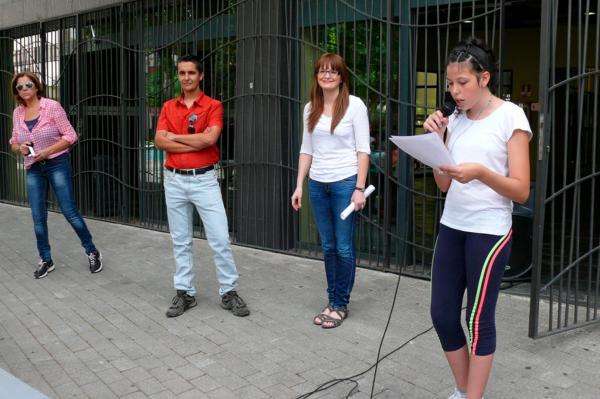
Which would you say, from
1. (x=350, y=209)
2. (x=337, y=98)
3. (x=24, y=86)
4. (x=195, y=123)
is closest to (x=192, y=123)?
(x=195, y=123)

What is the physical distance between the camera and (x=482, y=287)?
2.95 m

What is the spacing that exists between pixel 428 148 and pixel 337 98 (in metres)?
1.95

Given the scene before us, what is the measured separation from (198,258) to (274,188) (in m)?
1.14

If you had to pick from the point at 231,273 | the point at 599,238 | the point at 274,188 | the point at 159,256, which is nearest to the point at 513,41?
the point at 599,238

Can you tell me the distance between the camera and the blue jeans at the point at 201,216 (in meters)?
4.92

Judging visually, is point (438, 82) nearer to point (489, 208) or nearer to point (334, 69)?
point (334, 69)

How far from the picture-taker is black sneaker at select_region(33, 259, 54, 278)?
6.24 metres

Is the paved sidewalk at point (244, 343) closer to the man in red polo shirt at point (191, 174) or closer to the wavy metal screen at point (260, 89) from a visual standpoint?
the man in red polo shirt at point (191, 174)

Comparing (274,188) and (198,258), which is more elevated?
(274,188)

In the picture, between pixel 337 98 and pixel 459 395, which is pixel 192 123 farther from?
pixel 459 395

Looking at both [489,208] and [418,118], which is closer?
[489,208]

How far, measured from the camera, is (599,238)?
342 inches

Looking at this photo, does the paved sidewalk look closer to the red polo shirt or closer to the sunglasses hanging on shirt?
the red polo shirt

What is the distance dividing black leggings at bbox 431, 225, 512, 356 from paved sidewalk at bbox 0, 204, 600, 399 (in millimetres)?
709
